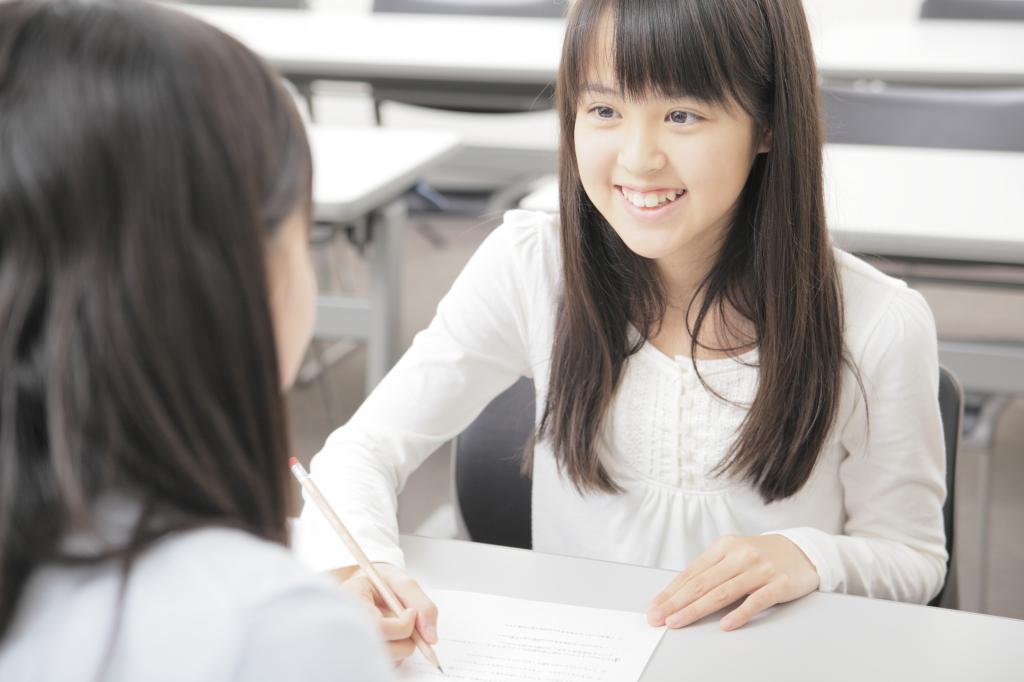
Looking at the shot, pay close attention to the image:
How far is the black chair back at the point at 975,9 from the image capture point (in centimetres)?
355

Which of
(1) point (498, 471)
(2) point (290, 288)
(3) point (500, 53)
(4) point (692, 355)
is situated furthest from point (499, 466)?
(3) point (500, 53)

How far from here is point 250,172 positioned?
59cm

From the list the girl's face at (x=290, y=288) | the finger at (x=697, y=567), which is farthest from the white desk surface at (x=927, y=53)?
the girl's face at (x=290, y=288)

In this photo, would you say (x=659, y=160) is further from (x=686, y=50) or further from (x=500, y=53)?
(x=500, y=53)

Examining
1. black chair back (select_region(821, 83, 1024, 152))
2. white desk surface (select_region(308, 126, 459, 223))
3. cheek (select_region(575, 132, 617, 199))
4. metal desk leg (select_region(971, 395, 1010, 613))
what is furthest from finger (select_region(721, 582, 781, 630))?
black chair back (select_region(821, 83, 1024, 152))

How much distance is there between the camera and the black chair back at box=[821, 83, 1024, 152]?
246 centimetres

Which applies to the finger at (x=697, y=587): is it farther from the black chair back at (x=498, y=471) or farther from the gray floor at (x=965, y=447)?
the gray floor at (x=965, y=447)

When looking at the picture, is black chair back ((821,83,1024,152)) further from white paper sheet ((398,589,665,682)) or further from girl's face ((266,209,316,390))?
girl's face ((266,209,316,390))

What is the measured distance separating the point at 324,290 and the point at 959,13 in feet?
6.84

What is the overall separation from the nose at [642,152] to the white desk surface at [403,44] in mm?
1757

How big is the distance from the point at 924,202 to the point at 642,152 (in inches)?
40.6

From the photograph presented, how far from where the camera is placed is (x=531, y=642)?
99cm

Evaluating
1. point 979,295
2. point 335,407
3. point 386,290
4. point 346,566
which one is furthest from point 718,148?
point 979,295

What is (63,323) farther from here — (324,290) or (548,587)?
(324,290)
